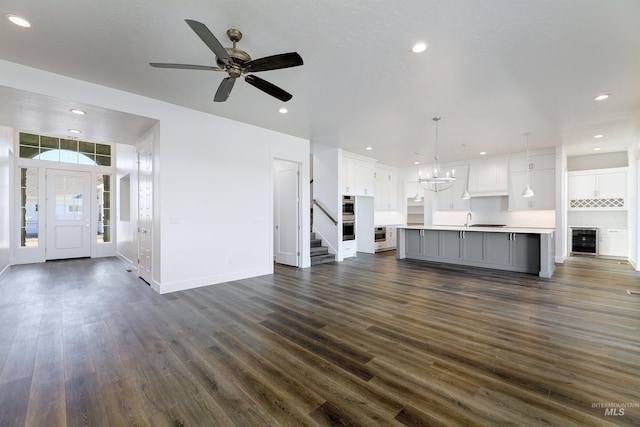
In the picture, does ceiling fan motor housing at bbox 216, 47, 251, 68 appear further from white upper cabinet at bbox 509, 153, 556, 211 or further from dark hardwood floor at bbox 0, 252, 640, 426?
white upper cabinet at bbox 509, 153, 556, 211

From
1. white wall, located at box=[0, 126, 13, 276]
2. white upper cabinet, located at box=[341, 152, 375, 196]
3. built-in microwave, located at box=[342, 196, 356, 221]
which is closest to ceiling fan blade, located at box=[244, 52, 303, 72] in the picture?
white upper cabinet, located at box=[341, 152, 375, 196]

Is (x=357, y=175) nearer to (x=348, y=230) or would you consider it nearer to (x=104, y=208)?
(x=348, y=230)

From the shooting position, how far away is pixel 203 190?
4.98 m

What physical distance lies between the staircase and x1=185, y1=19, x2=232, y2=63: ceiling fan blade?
17.5 ft

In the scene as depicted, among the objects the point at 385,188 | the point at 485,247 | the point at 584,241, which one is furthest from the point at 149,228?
the point at 584,241

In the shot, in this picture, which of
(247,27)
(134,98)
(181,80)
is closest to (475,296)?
(247,27)

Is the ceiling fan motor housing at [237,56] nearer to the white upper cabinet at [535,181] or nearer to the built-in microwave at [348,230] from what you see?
the built-in microwave at [348,230]

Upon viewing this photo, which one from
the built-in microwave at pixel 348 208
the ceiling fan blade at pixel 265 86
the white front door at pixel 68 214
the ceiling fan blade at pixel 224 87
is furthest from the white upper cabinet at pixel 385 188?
the white front door at pixel 68 214

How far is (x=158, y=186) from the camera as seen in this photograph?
15.1 feet

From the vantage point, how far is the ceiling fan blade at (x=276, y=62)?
2.34 m

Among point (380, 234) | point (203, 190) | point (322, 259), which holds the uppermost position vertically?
point (203, 190)

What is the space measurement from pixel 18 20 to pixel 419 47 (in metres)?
3.83

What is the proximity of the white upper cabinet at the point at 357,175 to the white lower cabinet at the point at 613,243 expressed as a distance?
653cm

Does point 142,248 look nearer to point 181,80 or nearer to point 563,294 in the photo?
point 181,80
